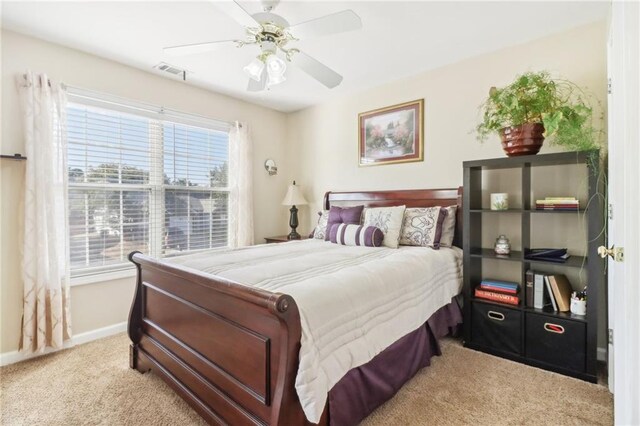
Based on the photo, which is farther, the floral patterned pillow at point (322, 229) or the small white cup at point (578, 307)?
the floral patterned pillow at point (322, 229)

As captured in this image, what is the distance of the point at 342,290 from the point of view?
1.57 meters

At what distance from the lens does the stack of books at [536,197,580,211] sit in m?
2.18

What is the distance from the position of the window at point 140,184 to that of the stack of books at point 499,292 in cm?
290

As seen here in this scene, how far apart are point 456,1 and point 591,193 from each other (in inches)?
61.3

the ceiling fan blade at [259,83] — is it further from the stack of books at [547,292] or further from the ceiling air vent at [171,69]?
the stack of books at [547,292]

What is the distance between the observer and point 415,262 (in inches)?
87.4

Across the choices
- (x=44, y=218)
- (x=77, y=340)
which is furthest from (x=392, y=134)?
(x=77, y=340)

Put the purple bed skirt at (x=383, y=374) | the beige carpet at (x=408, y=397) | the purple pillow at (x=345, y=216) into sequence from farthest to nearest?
the purple pillow at (x=345, y=216) < the beige carpet at (x=408, y=397) < the purple bed skirt at (x=383, y=374)

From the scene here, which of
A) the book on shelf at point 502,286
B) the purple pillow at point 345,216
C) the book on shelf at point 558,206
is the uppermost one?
the book on shelf at point 558,206

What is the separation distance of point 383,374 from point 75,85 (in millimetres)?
3390

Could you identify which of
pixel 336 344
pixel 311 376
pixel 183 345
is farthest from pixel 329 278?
pixel 183 345

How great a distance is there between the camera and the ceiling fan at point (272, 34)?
5.83ft

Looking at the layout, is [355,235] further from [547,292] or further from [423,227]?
[547,292]

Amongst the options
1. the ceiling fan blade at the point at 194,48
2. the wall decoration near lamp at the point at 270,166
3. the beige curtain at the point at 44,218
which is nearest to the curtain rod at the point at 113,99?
the beige curtain at the point at 44,218
